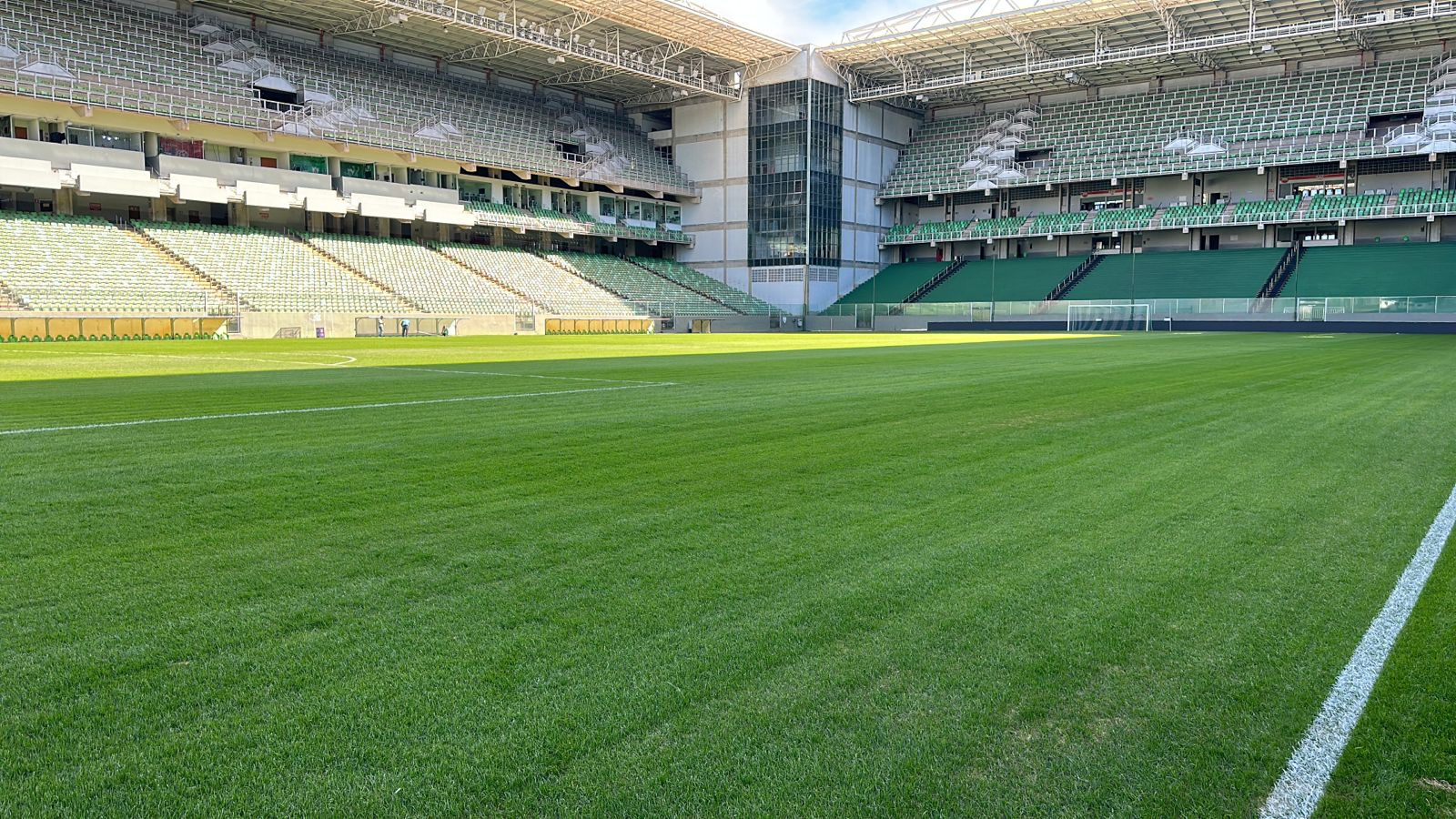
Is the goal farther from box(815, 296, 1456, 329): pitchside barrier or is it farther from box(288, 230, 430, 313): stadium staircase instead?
box(288, 230, 430, 313): stadium staircase

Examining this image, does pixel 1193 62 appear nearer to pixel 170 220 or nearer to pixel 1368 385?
pixel 1368 385

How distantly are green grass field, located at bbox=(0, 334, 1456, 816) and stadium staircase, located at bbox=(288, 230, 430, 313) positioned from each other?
118ft

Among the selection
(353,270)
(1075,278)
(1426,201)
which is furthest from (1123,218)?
(353,270)

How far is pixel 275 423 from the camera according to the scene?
8570mm

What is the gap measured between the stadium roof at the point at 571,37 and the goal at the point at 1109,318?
23.1 m

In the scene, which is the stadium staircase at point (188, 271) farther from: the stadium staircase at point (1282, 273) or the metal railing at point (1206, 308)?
the stadium staircase at point (1282, 273)

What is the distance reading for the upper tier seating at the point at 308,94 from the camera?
40250 mm

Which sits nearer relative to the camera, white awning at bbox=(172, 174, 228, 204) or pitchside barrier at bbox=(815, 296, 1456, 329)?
white awning at bbox=(172, 174, 228, 204)

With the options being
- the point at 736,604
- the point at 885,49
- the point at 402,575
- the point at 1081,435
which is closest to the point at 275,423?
the point at 402,575

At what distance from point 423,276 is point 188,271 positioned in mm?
10621

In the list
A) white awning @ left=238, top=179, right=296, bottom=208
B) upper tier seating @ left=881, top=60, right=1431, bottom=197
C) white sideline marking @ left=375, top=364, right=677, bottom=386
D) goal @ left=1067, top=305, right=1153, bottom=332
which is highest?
upper tier seating @ left=881, top=60, right=1431, bottom=197

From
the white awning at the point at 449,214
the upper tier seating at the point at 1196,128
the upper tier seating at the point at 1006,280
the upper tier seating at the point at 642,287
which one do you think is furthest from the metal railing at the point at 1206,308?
the white awning at the point at 449,214

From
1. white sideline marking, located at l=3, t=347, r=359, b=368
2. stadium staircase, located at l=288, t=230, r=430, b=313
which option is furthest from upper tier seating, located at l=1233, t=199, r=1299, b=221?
white sideline marking, located at l=3, t=347, r=359, b=368

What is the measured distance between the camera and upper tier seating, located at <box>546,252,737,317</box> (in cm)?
5362
